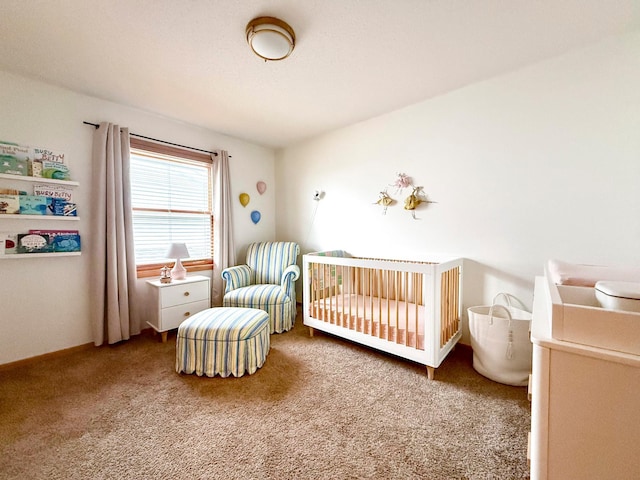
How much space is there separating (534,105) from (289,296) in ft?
8.87

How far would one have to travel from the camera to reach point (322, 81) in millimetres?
2123

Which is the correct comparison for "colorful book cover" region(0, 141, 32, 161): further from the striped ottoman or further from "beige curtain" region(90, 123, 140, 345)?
the striped ottoman

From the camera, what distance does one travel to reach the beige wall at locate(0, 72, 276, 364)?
80.3 inches

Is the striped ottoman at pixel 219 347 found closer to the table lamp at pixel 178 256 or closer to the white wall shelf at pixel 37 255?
the table lamp at pixel 178 256

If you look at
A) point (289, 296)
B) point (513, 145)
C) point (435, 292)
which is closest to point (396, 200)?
point (513, 145)

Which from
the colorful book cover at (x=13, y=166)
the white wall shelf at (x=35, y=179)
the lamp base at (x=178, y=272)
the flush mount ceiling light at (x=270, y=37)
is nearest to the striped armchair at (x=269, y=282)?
the lamp base at (x=178, y=272)

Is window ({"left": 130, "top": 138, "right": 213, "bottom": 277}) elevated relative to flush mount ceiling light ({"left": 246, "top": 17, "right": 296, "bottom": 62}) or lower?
lower

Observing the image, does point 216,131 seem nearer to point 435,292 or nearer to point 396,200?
point 396,200

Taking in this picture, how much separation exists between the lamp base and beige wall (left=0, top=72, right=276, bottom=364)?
332mm

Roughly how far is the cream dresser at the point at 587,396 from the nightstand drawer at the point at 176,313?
2.75 meters

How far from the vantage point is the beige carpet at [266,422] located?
1.16 m

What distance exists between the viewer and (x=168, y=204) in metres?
2.92

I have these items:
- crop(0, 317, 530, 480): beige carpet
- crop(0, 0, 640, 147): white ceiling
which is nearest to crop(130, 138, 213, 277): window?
crop(0, 0, 640, 147): white ceiling

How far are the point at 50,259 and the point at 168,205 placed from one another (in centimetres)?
108
